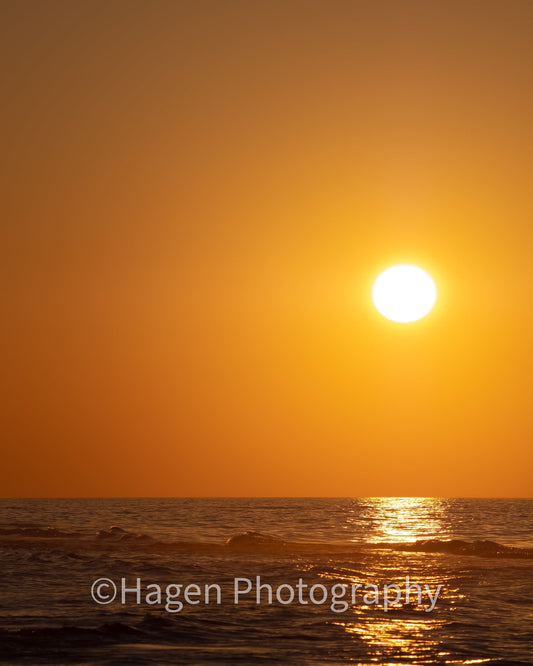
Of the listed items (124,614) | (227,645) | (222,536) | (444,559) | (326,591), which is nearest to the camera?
(227,645)

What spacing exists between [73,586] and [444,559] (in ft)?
67.7

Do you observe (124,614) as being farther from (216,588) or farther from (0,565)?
(0,565)

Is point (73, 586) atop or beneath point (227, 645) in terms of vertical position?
atop

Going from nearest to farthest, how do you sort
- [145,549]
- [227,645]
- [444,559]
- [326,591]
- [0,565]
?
1. [227,645]
2. [326,591]
3. [0,565]
4. [444,559]
5. [145,549]

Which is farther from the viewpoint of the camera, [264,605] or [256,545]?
[256,545]

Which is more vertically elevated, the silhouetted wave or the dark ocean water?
the silhouetted wave

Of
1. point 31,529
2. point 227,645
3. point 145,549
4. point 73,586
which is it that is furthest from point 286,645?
point 31,529

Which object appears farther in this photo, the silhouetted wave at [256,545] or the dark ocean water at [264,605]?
the silhouetted wave at [256,545]

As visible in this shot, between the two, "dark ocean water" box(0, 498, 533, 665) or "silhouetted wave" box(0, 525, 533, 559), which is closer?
"dark ocean water" box(0, 498, 533, 665)

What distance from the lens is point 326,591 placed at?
28.3 metres

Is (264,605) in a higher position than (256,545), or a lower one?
lower

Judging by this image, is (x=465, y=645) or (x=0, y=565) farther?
(x=0, y=565)

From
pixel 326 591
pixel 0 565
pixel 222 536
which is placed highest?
pixel 222 536

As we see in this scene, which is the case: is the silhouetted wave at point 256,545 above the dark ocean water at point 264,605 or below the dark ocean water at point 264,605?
above
